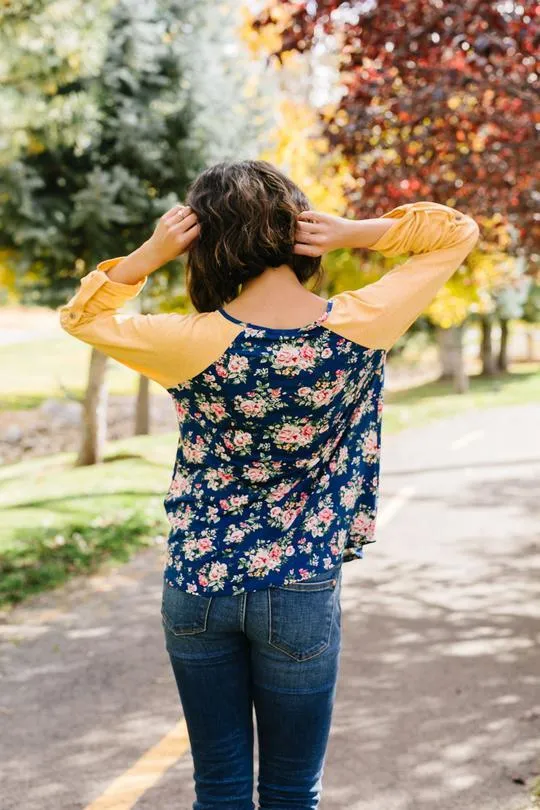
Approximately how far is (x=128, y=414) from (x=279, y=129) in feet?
37.7

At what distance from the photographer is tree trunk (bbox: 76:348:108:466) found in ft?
44.1

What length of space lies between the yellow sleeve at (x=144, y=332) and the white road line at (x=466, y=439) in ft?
43.4

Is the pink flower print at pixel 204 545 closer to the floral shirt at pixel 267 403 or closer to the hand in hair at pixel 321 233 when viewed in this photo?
the floral shirt at pixel 267 403

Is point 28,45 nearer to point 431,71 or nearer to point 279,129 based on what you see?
point 431,71

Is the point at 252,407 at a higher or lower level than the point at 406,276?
lower

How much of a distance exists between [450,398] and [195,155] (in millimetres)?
14111

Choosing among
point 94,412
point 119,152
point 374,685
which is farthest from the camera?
point 94,412

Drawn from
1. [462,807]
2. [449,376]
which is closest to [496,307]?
[449,376]

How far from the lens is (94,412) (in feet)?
44.8

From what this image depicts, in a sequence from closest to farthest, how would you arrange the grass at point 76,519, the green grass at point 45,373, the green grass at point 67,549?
the green grass at point 67,549 < the grass at point 76,519 < the green grass at point 45,373

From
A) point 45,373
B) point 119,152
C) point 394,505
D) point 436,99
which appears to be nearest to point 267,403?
point 436,99

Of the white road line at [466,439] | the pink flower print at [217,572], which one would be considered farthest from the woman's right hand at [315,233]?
the white road line at [466,439]

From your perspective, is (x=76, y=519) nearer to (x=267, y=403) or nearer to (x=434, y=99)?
(x=434, y=99)

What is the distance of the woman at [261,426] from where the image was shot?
2188 mm
